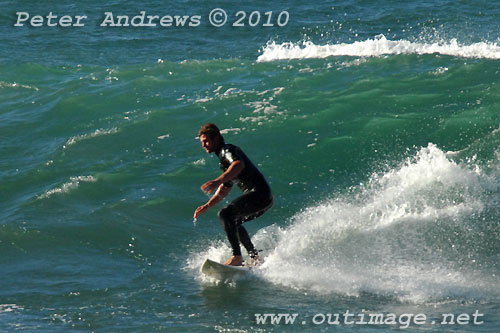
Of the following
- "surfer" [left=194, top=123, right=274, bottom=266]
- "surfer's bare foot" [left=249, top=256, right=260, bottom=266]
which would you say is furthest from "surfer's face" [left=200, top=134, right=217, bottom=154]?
"surfer's bare foot" [left=249, top=256, right=260, bottom=266]

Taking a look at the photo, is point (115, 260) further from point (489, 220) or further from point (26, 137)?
point (26, 137)

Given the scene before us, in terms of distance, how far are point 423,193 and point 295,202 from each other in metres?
2.04

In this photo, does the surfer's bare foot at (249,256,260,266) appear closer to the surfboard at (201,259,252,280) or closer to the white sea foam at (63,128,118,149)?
the surfboard at (201,259,252,280)

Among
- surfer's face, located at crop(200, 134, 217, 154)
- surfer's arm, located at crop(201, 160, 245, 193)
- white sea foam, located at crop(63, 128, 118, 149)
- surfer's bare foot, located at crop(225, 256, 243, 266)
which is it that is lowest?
surfer's bare foot, located at crop(225, 256, 243, 266)

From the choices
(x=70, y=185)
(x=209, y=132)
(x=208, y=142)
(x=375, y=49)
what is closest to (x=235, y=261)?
(x=208, y=142)

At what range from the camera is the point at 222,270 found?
30.1ft

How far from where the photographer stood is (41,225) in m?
11.5

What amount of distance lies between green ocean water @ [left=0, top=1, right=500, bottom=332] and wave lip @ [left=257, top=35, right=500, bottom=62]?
2.3 inches

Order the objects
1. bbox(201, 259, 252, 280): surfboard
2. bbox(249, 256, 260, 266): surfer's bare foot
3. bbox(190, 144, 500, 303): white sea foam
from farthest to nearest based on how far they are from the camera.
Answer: bbox(249, 256, 260, 266): surfer's bare foot → bbox(201, 259, 252, 280): surfboard → bbox(190, 144, 500, 303): white sea foam

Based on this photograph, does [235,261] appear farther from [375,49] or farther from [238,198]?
[375,49]

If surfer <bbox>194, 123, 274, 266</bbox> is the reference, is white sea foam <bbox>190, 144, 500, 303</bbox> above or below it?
below

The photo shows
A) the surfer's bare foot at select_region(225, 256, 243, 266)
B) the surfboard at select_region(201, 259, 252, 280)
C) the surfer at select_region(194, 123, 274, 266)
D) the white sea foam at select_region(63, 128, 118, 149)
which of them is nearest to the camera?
the surfer at select_region(194, 123, 274, 266)

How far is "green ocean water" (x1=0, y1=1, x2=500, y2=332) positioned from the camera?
8742 mm

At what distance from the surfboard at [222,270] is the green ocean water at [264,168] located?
13cm
